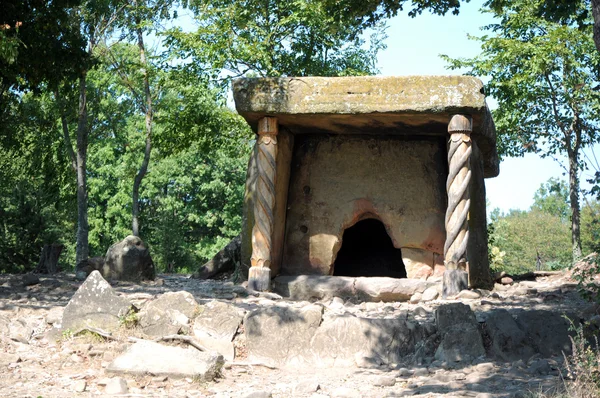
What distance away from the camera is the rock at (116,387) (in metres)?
5.93

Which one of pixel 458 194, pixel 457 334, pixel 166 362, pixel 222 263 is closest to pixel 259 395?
pixel 166 362

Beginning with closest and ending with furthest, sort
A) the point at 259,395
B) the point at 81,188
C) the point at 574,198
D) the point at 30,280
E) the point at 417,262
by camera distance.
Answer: the point at 259,395
the point at 30,280
the point at 417,262
the point at 81,188
the point at 574,198

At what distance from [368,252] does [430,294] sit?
4.64 meters

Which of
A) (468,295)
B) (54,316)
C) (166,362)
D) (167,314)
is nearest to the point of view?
(166,362)

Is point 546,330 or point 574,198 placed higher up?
point 574,198

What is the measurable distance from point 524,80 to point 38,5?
11.6 m

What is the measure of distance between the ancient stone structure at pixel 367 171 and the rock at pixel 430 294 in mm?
184

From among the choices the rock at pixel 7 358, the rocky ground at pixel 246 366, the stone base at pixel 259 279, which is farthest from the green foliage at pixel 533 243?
the rock at pixel 7 358

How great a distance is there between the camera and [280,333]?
24.0 ft

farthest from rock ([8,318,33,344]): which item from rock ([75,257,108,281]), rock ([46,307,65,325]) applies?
rock ([75,257,108,281])

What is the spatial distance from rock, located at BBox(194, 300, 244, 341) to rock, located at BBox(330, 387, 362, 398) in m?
1.59

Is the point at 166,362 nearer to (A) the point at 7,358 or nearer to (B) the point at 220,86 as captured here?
(A) the point at 7,358

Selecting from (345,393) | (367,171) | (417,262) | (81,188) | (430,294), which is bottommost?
(345,393)

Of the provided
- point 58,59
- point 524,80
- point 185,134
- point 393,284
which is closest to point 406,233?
point 393,284
